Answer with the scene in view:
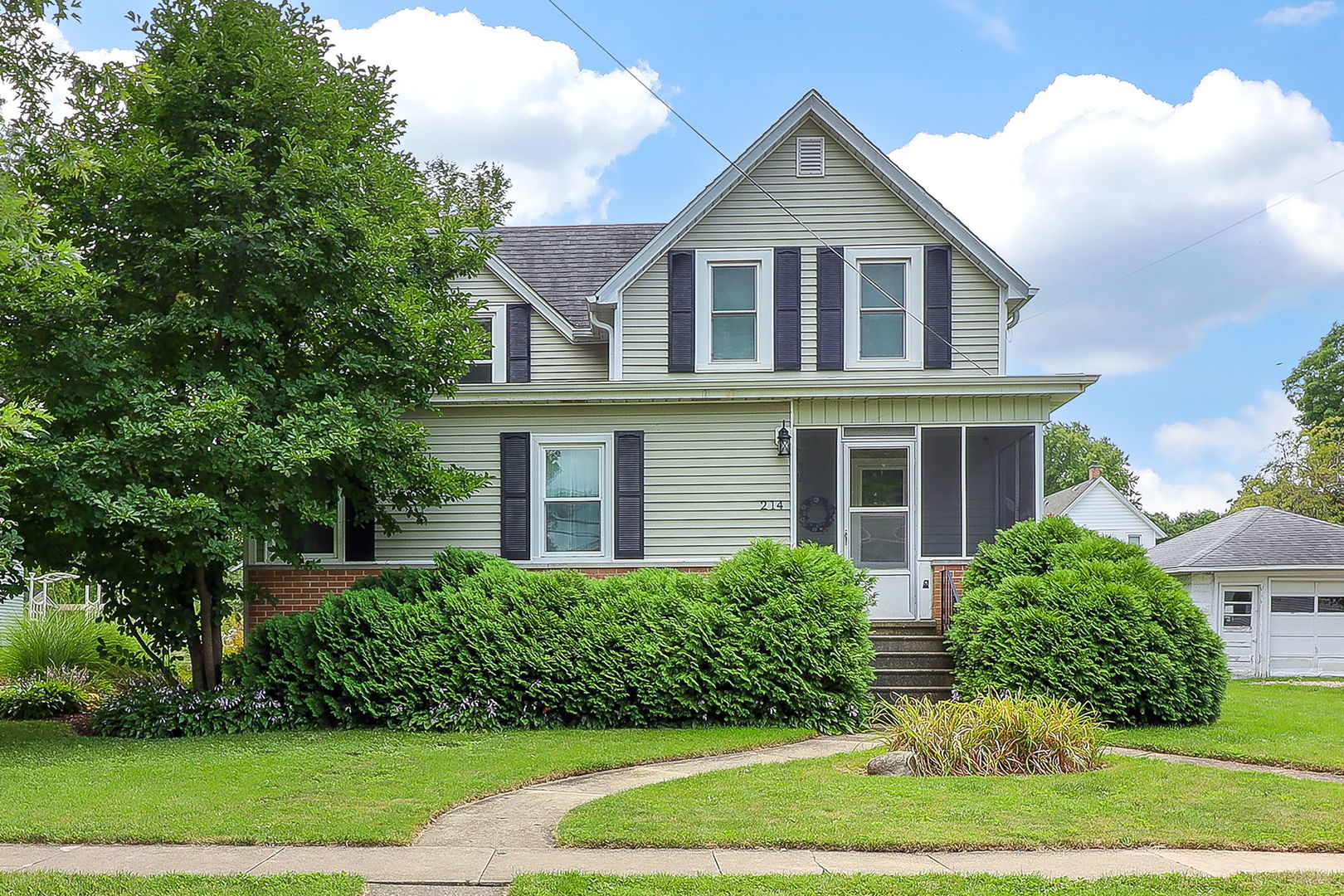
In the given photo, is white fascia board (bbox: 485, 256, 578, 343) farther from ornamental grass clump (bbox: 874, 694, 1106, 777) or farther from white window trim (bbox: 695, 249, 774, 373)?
ornamental grass clump (bbox: 874, 694, 1106, 777)

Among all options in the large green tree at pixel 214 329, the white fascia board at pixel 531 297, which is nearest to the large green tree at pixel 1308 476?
the white fascia board at pixel 531 297

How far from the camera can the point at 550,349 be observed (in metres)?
15.9

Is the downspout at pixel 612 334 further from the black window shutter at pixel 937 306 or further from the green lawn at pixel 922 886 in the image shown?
the green lawn at pixel 922 886

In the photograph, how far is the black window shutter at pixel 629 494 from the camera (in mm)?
13453

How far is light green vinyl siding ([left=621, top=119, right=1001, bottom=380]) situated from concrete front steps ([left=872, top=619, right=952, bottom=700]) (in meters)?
3.83

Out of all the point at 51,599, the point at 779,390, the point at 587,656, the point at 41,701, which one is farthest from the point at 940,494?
the point at 51,599

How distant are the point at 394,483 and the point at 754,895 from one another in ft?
24.4

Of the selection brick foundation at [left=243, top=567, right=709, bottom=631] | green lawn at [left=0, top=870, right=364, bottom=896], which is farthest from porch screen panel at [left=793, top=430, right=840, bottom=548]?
green lawn at [left=0, top=870, right=364, bottom=896]

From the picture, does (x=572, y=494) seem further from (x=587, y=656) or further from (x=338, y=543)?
(x=587, y=656)

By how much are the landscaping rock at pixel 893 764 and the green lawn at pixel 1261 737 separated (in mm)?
2732

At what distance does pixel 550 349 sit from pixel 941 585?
21.5 ft

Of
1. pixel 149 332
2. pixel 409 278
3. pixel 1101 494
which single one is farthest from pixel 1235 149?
pixel 1101 494

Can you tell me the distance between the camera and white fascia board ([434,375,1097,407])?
1283cm

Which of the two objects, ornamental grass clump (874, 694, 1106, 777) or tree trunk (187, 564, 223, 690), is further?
tree trunk (187, 564, 223, 690)
